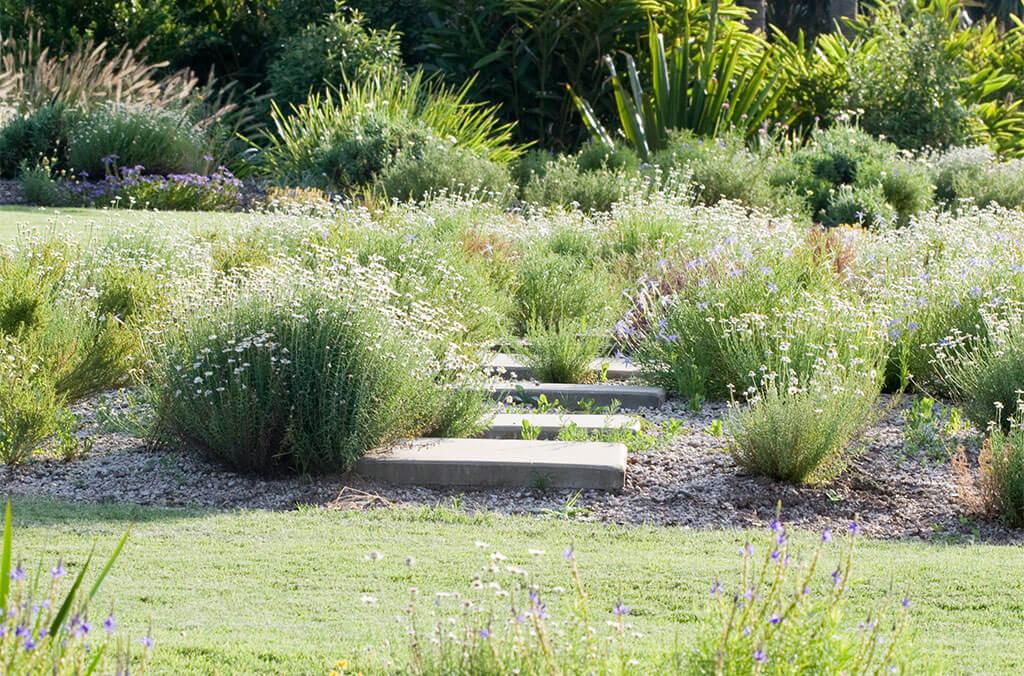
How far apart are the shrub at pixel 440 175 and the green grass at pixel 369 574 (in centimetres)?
796

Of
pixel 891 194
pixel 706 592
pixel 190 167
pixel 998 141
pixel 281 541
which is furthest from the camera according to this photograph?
pixel 998 141

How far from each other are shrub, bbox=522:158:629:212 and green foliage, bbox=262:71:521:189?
144 centimetres

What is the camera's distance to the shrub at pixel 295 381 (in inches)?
234

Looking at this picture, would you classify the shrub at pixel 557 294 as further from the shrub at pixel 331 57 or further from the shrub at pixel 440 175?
the shrub at pixel 331 57

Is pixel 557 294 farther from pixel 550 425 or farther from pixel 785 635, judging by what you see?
pixel 785 635

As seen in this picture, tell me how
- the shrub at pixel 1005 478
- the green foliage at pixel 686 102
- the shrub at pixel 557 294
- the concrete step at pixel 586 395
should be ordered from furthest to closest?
the green foliage at pixel 686 102 < the shrub at pixel 557 294 < the concrete step at pixel 586 395 < the shrub at pixel 1005 478

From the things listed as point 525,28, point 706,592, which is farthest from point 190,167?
point 706,592

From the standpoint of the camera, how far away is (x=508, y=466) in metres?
5.85

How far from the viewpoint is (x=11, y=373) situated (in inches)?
241

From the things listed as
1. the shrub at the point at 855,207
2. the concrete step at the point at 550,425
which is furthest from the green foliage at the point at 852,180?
the concrete step at the point at 550,425

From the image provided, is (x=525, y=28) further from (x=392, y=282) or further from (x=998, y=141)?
(x=392, y=282)

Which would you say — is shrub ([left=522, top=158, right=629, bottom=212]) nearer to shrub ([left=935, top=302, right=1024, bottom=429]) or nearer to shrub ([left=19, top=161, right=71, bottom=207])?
shrub ([left=19, top=161, right=71, bottom=207])

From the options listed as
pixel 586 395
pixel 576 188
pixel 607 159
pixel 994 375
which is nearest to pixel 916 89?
pixel 607 159

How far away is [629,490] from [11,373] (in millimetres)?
2666
